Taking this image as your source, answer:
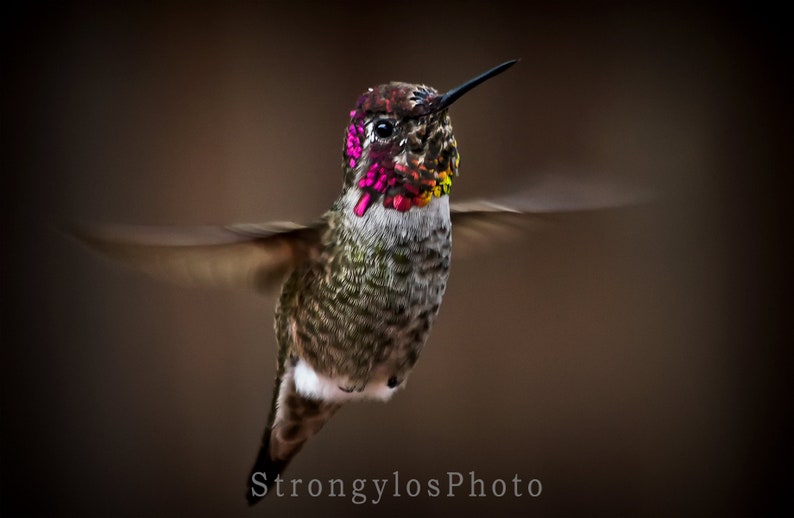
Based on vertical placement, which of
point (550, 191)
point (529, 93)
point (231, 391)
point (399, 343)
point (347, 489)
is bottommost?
point (347, 489)

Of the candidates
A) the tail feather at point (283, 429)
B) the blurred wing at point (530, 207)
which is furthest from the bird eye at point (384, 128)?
the tail feather at point (283, 429)

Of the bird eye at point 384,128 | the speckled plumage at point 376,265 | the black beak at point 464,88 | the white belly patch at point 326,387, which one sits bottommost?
the white belly patch at point 326,387

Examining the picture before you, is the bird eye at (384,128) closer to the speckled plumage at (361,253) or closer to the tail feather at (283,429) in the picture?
the speckled plumage at (361,253)

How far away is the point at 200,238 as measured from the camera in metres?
0.47

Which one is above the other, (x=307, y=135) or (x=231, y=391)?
(x=307, y=135)

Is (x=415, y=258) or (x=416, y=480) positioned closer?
(x=415, y=258)

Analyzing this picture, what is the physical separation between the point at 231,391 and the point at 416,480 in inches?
14.8

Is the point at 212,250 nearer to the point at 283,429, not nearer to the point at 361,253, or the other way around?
the point at 361,253

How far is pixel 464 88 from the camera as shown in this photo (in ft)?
1.41

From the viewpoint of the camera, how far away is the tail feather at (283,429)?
0.71 meters

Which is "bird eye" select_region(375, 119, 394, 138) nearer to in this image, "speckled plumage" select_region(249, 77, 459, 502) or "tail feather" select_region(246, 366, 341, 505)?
"speckled plumage" select_region(249, 77, 459, 502)

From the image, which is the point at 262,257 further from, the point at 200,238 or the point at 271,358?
the point at 271,358

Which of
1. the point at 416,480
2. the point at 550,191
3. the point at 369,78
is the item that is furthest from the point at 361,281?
the point at 416,480

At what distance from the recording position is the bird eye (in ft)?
1.60
